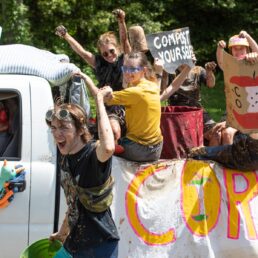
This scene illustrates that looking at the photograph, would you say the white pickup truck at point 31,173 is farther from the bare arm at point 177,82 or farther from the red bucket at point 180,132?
the bare arm at point 177,82

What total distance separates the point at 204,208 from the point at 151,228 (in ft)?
1.23

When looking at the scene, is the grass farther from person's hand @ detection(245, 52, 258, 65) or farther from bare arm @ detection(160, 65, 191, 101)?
person's hand @ detection(245, 52, 258, 65)

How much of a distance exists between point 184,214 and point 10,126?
1.30 m

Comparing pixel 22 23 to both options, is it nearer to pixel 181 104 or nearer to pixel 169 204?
pixel 181 104

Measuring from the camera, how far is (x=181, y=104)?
5.91 metres

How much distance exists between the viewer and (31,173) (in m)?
4.42

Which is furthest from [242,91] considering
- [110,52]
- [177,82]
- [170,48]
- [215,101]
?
[215,101]

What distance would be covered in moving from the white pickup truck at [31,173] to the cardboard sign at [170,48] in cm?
111

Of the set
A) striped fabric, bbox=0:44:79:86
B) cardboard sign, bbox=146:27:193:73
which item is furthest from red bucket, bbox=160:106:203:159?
striped fabric, bbox=0:44:79:86

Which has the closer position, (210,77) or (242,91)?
(242,91)

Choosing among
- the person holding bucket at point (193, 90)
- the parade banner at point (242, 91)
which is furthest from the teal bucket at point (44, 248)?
the person holding bucket at point (193, 90)

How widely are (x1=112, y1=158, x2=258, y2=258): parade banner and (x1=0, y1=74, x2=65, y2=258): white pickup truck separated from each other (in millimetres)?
431

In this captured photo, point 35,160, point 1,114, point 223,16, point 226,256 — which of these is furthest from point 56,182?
point 223,16

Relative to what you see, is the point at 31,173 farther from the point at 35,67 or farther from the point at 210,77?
the point at 210,77
